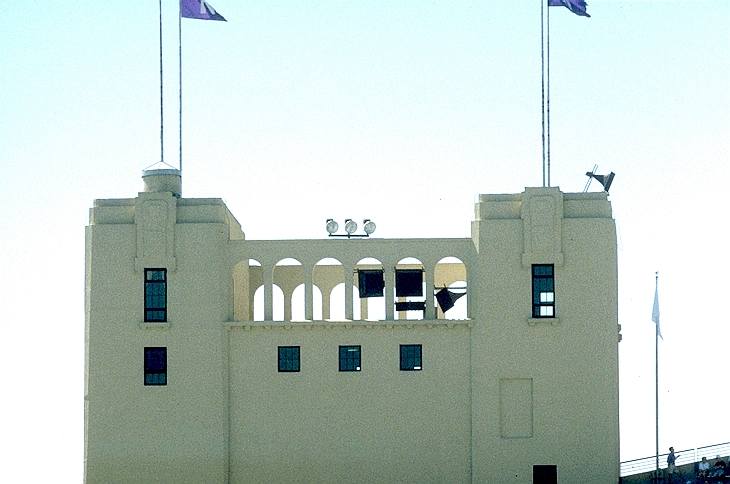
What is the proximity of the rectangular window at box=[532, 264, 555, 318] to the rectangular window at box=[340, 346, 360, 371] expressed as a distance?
6.68 m

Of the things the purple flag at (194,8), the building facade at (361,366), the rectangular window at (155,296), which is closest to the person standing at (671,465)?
the building facade at (361,366)

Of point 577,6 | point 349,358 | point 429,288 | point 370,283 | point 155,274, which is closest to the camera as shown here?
point 155,274

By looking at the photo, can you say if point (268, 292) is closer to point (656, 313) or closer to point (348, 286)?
point (348, 286)

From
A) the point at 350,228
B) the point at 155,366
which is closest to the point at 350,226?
the point at 350,228

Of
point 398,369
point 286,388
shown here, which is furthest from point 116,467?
point 398,369

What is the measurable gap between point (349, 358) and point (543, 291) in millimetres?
7554

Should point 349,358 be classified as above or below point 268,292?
below

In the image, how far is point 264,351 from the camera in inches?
2365

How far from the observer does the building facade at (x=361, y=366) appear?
59375mm

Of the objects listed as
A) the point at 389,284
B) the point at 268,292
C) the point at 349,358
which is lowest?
the point at 349,358

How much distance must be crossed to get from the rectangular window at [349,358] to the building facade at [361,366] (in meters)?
0.05

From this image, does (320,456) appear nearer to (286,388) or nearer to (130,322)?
(286,388)

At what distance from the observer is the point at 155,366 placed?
59594 millimetres

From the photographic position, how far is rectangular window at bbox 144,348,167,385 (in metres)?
59.6
